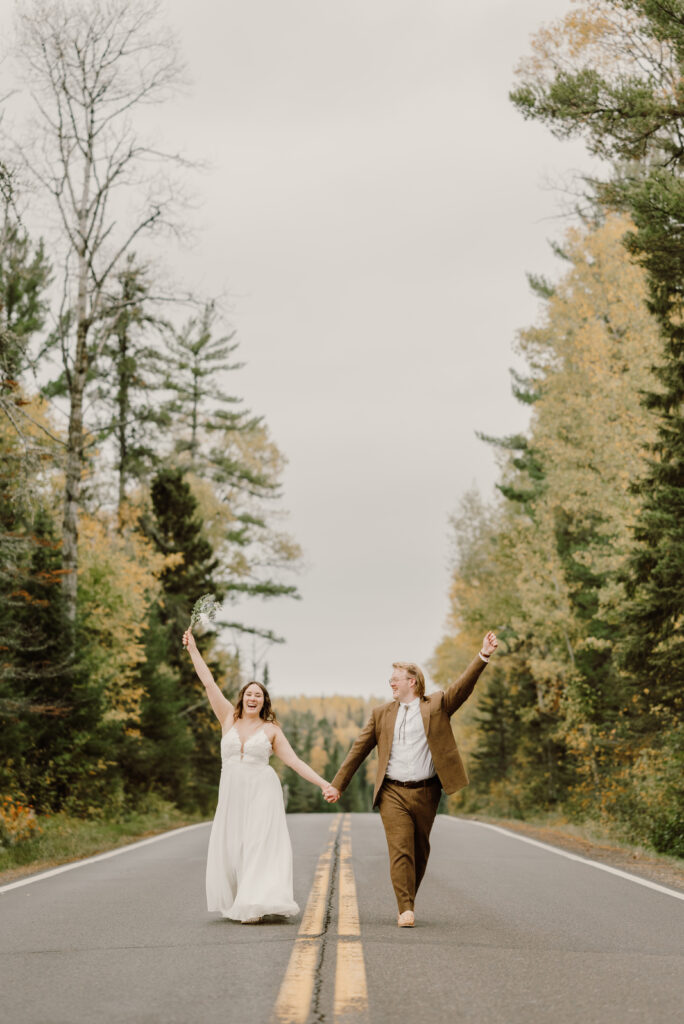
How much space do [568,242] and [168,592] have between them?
19.3m

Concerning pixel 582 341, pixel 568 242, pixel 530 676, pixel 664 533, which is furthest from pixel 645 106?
pixel 530 676

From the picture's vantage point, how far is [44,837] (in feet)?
56.2

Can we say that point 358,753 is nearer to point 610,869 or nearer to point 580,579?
point 610,869

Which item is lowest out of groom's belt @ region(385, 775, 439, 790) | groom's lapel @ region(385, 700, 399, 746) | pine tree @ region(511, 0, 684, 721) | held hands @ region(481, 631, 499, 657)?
groom's belt @ region(385, 775, 439, 790)

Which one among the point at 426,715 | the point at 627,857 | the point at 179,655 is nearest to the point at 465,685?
the point at 426,715

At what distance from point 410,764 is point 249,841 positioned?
4.38ft

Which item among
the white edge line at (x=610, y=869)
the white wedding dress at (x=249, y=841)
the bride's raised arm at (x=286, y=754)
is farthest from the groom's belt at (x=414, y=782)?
the white edge line at (x=610, y=869)

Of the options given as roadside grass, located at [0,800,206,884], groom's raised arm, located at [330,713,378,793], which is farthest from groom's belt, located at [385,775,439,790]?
roadside grass, located at [0,800,206,884]

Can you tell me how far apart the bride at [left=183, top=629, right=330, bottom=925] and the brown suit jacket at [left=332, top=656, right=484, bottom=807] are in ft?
1.19

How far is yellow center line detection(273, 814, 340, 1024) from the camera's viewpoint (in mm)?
5285

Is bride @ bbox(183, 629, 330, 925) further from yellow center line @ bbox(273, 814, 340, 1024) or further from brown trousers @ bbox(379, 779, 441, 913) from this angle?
brown trousers @ bbox(379, 779, 441, 913)

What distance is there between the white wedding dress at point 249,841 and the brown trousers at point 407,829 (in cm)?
77

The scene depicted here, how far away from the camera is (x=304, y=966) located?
21.0ft

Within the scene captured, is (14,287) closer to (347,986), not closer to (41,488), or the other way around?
(41,488)
